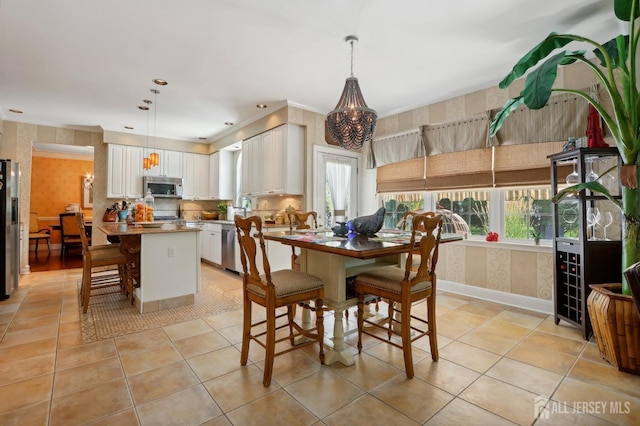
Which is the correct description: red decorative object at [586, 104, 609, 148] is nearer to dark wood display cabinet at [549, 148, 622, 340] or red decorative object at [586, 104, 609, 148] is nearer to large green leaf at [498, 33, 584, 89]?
dark wood display cabinet at [549, 148, 622, 340]

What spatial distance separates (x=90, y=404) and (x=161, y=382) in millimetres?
366

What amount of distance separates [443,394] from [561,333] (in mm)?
1668

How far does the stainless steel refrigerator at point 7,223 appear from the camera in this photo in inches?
141

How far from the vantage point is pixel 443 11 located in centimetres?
241

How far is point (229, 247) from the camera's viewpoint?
510 centimetres

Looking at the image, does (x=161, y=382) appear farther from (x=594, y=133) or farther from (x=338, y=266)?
(x=594, y=133)

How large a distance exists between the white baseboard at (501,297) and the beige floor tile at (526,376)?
56.3 inches

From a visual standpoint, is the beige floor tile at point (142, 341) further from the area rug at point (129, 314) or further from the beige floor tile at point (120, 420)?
the beige floor tile at point (120, 420)

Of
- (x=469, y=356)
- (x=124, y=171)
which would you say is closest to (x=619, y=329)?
(x=469, y=356)

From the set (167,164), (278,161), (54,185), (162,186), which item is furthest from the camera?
(54,185)

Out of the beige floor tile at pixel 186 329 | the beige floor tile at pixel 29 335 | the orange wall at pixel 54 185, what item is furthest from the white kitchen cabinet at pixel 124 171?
the beige floor tile at pixel 186 329

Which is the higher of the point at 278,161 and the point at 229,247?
the point at 278,161

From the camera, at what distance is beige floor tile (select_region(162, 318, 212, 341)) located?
267 centimetres

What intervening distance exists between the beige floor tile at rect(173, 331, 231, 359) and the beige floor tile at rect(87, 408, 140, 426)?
63 centimetres
